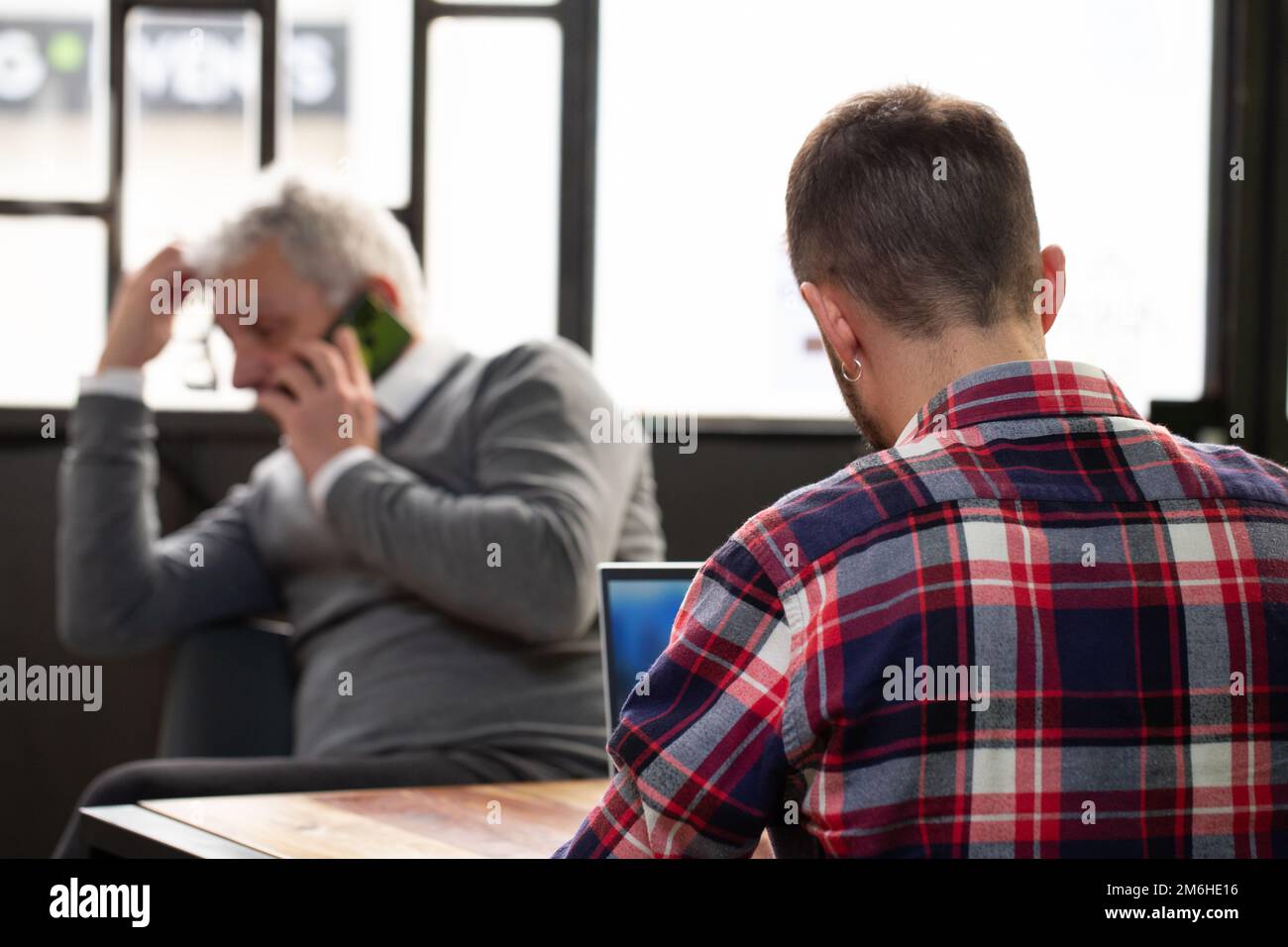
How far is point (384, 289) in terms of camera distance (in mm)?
2402

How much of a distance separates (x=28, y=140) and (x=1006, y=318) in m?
2.96

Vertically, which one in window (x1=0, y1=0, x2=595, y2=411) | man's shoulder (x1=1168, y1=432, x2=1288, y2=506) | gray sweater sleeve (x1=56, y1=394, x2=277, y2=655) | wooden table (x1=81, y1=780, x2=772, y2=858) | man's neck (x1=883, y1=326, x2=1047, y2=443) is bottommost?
wooden table (x1=81, y1=780, x2=772, y2=858)

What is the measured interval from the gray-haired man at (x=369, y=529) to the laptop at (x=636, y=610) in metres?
0.50

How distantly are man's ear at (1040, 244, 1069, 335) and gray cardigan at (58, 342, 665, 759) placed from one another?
1.01m

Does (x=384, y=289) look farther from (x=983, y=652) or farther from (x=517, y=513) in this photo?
(x=983, y=652)

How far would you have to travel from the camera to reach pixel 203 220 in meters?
3.45

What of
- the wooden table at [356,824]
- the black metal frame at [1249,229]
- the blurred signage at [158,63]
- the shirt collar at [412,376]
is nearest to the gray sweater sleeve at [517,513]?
the shirt collar at [412,376]

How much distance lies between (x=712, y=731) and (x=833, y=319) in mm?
306

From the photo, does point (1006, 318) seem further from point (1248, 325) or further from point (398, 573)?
point (1248, 325)

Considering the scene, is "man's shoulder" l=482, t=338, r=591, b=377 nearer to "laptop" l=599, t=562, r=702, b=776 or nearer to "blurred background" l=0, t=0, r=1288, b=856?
"laptop" l=599, t=562, r=702, b=776

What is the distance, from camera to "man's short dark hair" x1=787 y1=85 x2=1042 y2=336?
1014 millimetres

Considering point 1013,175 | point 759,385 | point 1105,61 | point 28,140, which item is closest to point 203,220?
point 28,140

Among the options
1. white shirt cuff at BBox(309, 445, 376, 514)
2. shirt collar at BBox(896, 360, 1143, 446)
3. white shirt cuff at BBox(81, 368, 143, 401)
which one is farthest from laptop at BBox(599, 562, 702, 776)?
white shirt cuff at BBox(81, 368, 143, 401)
